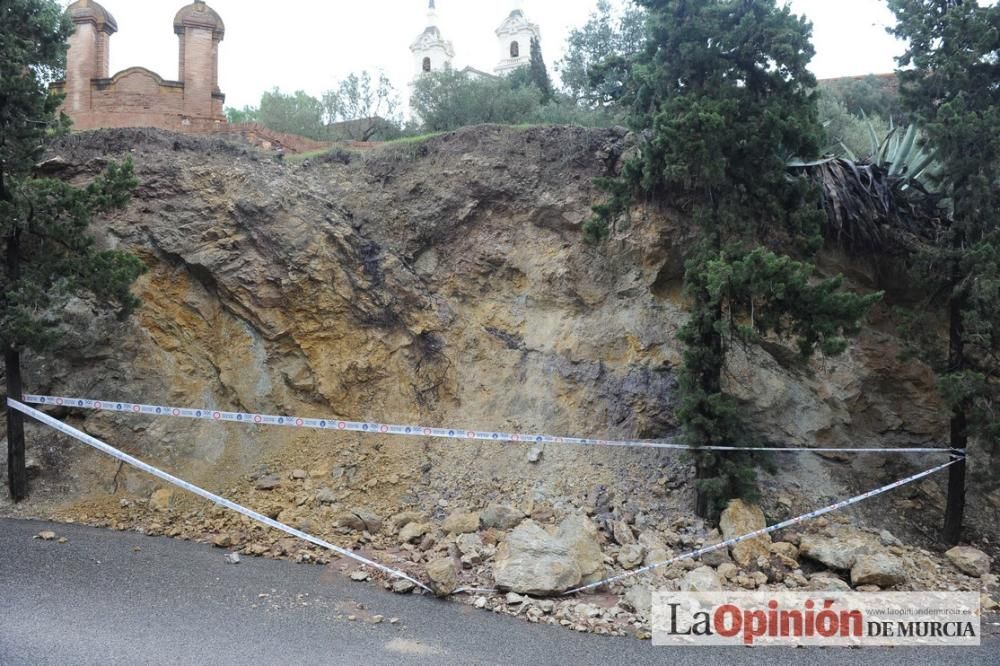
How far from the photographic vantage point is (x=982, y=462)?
10648mm

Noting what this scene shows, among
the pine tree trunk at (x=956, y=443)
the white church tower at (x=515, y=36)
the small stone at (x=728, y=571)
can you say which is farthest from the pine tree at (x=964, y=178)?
the white church tower at (x=515, y=36)

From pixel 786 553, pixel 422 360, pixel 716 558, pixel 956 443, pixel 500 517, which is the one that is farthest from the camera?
pixel 422 360

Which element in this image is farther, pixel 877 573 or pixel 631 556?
pixel 631 556

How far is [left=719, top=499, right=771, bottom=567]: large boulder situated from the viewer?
318 inches

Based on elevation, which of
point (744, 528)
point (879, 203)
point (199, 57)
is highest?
point (199, 57)

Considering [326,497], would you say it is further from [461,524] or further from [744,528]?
[744,528]

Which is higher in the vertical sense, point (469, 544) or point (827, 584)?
point (469, 544)

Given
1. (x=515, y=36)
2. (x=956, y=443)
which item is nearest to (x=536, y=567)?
(x=956, y=443)

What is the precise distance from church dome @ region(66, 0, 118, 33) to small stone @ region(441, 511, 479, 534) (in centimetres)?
1315

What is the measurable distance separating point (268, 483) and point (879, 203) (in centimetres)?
960

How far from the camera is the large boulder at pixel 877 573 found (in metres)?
7.67

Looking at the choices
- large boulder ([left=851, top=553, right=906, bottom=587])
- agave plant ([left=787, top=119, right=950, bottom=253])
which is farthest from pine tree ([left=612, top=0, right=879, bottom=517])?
agave plant ([left=787, top=119, right=950, bottom=253])

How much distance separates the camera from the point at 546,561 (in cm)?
727

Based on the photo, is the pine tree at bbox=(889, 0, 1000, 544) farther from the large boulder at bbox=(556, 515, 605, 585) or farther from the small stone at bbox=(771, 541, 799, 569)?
the large boulder at bbox=(556, 515, 605, 585)
